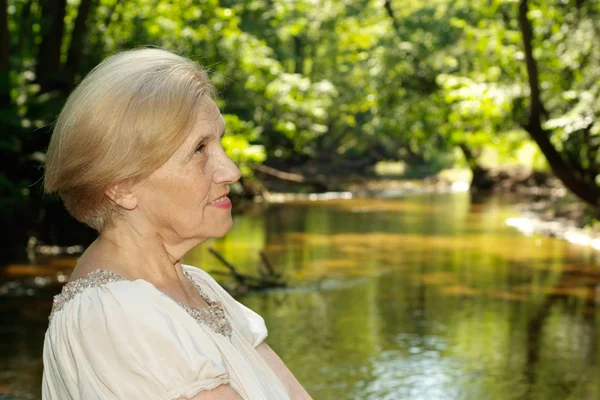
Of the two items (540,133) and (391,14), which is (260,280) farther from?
(391,14)

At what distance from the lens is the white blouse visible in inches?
63.5

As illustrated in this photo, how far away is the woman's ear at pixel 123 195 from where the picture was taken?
1815 mm

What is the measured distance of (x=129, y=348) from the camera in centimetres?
161

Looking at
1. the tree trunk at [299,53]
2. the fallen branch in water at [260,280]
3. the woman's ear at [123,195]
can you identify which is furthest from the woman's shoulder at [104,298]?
the tree trunk at [299,53]

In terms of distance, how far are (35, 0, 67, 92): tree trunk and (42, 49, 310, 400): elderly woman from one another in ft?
50.3

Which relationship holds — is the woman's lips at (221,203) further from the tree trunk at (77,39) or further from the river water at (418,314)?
the tree trunk at (77,39)

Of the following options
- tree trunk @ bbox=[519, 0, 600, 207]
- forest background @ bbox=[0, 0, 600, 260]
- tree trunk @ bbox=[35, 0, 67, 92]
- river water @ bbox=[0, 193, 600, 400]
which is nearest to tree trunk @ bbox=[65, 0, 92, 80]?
forest background @ bbox=[0, 0, 600, 260]

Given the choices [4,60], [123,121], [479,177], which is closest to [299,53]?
[479,177]

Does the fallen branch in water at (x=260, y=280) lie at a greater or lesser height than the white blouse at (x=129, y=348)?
lesser

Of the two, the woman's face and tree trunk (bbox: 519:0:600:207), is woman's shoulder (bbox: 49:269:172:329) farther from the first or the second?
tree trunk (bbox: 519:0:600:207)

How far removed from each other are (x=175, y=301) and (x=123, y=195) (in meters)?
0.23

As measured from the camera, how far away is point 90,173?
178 centimetres

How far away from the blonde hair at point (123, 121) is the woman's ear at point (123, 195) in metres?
0.01

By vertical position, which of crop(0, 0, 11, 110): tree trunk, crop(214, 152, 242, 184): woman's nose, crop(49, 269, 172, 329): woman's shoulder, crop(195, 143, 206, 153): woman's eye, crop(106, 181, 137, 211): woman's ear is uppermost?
crop(0, 0, 11, 110): tree trunk
